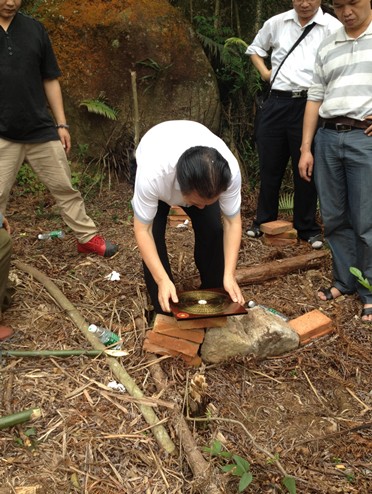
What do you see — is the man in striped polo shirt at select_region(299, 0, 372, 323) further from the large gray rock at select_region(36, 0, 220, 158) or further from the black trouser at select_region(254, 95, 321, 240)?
the large gray rock at select_region(36, 0, 220, 158)

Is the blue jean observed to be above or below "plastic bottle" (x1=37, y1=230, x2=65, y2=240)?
above

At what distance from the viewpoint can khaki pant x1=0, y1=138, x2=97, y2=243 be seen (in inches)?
161

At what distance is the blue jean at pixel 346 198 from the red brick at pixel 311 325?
18.9 inches

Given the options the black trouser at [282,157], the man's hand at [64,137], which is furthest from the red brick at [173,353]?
the black trouser at [282,157]

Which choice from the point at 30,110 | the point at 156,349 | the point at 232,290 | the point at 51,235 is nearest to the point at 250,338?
the point at 232,290

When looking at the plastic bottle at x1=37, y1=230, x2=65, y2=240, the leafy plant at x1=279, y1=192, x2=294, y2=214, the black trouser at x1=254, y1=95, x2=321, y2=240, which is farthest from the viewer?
the leafy plant at x1=279, y1=192, x2=294, y2=214

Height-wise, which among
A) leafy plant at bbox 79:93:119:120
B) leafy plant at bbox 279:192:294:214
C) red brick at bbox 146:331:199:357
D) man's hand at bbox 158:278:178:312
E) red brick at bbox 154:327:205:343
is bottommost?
leafy plant at bbox 279:192:294:214

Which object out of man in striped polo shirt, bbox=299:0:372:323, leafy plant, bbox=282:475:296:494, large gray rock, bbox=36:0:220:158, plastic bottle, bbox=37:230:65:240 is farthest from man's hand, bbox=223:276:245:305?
large gray rock, bbox=36:0:220:158

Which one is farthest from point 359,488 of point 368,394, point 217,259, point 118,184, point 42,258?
point 118,184

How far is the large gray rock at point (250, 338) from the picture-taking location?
3168 mm

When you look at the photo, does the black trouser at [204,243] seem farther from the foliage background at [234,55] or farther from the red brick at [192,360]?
the foliage background at [234,55]

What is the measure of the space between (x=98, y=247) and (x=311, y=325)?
6.77 ft

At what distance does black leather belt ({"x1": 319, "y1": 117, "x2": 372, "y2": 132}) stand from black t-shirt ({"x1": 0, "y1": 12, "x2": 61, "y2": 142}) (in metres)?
2.26

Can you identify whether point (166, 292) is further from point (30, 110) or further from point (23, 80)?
point (23, 80)
